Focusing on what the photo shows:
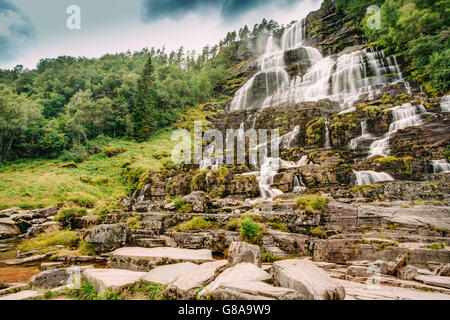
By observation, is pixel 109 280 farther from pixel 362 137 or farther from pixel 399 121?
pixel 399 121

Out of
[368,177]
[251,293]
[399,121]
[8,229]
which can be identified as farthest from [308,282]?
[399,121]

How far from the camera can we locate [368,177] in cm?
1664

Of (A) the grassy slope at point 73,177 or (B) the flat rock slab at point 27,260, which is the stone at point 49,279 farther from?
(A) the grassy slope at point 73,177

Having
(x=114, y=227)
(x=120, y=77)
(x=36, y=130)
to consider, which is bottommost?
(x=114, y=227)

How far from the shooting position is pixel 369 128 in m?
23.0

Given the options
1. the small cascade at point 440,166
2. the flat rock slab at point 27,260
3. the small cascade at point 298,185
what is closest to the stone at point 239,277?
the flat rock slab at point 27,260

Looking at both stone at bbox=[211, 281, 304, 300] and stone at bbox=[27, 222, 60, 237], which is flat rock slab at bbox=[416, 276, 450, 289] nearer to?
stone at bbox=[211, 281, 304, 300]

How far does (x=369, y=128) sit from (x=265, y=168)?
1221 centimetres

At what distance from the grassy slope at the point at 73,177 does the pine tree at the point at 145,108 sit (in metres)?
3.11

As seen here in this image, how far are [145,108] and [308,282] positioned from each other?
5402cm

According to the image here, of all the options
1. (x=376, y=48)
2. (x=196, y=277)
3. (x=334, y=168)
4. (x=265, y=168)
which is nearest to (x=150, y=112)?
(x=265, y=168)

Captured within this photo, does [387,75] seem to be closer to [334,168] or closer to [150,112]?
[334,168]

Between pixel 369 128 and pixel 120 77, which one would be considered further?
pixel 120 77

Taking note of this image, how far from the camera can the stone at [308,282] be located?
284 centimetres
